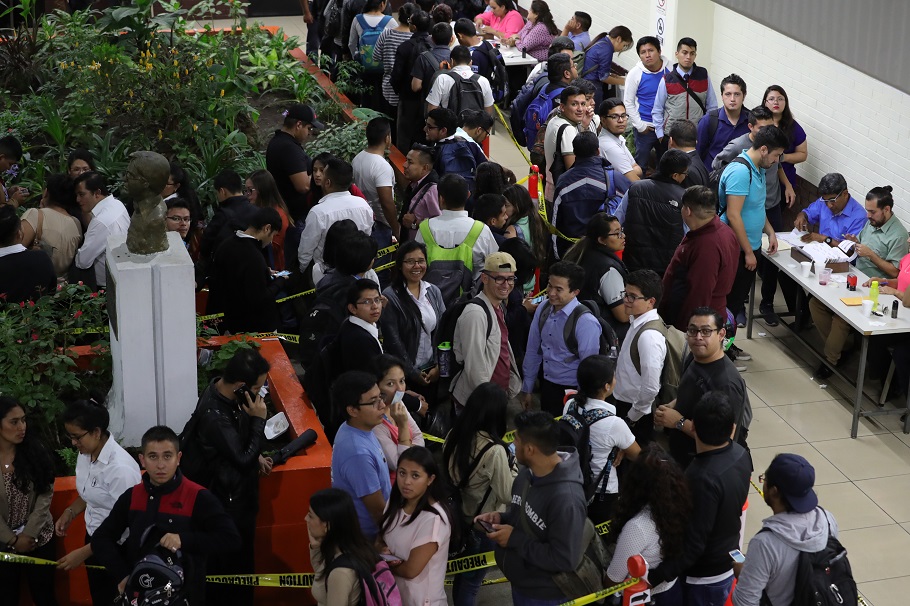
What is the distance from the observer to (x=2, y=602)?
5219mm

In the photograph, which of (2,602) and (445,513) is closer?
(445,513)

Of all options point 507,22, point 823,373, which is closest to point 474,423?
point 823,373

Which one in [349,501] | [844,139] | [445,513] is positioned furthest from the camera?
[844,139]

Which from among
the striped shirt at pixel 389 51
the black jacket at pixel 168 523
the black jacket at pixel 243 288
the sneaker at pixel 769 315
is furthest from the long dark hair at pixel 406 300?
the striped shirt at pixel 389 51

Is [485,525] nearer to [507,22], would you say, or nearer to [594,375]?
[594,375]

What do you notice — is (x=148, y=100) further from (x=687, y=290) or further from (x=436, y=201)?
(x=687, y=290)

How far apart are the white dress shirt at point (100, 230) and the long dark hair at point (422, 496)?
364 centimetres

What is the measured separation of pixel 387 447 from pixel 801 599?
2.06 meters

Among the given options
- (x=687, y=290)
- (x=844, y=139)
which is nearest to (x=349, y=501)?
(x=687, y=290)

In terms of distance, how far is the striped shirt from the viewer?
1179 centimetres

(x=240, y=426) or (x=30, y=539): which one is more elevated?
(x=240, y=426)

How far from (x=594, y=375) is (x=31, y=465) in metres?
2.77

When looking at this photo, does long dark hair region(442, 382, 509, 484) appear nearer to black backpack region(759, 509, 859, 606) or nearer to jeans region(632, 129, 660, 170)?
black backpack region(759, 509, 859, 606)

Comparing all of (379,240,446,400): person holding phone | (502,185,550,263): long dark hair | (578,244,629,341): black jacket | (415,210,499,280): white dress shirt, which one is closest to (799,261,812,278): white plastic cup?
(502,185,550,263): long dark hair
